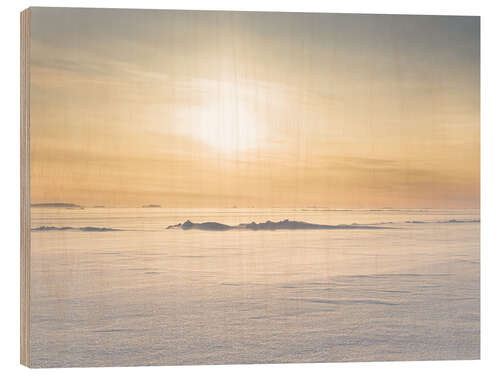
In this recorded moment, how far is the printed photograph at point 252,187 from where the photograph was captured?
16.2 feet

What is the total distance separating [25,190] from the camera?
4988mm

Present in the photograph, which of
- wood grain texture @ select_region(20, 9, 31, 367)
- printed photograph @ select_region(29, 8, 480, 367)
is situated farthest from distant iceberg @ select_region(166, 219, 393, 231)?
wood grain texture @ select_region(20, 9, 31, 367)

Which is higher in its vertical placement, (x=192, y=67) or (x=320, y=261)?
A: (x=192, y=67)

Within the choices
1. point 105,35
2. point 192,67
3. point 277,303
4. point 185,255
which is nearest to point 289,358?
point 277,303

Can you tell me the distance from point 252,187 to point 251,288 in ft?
2.33

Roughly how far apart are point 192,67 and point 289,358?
215 cm

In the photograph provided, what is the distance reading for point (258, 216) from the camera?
5.11 m

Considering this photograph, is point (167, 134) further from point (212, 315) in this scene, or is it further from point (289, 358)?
point (289, 358)

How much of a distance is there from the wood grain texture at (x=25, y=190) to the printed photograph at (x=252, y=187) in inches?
2.4

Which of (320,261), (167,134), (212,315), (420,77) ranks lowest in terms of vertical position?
(212,315)

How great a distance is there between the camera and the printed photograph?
4949 millimetres

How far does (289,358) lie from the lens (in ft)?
16.5

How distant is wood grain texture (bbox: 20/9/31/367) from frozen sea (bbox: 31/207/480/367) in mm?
73

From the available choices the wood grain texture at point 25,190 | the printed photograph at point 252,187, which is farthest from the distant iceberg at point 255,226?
the wood grain texture at point 25,190
